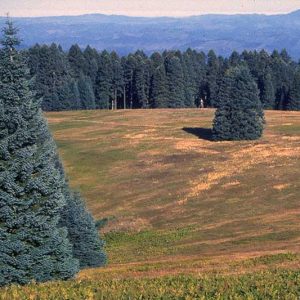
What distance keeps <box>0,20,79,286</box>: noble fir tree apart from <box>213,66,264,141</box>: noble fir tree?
5533 cm

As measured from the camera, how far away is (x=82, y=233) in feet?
104

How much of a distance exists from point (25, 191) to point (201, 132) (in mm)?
63917

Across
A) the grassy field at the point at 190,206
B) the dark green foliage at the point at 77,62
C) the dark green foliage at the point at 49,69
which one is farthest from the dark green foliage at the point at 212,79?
the grassy field at the point at 190,206

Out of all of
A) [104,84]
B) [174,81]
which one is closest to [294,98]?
[174,81]

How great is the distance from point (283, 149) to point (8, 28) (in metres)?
47.1

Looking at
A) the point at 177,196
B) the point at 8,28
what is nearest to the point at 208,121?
the point at 177,196

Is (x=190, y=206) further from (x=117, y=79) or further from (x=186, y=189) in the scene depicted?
(x=117, y=79)

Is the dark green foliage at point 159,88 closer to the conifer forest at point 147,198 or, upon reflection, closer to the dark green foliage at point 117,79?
the dark green foliage at point 117,79

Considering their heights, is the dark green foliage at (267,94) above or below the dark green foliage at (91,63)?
below

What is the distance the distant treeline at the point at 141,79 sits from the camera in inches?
5359

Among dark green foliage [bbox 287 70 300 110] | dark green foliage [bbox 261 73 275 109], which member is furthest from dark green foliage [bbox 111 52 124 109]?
dark green foliage [bbox 287 70 300 110]

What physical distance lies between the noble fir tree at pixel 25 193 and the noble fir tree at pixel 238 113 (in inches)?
2178

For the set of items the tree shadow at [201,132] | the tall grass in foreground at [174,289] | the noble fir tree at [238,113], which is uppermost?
the tall grass in foreground at [174,289]

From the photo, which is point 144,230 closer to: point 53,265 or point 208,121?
point 53,265
